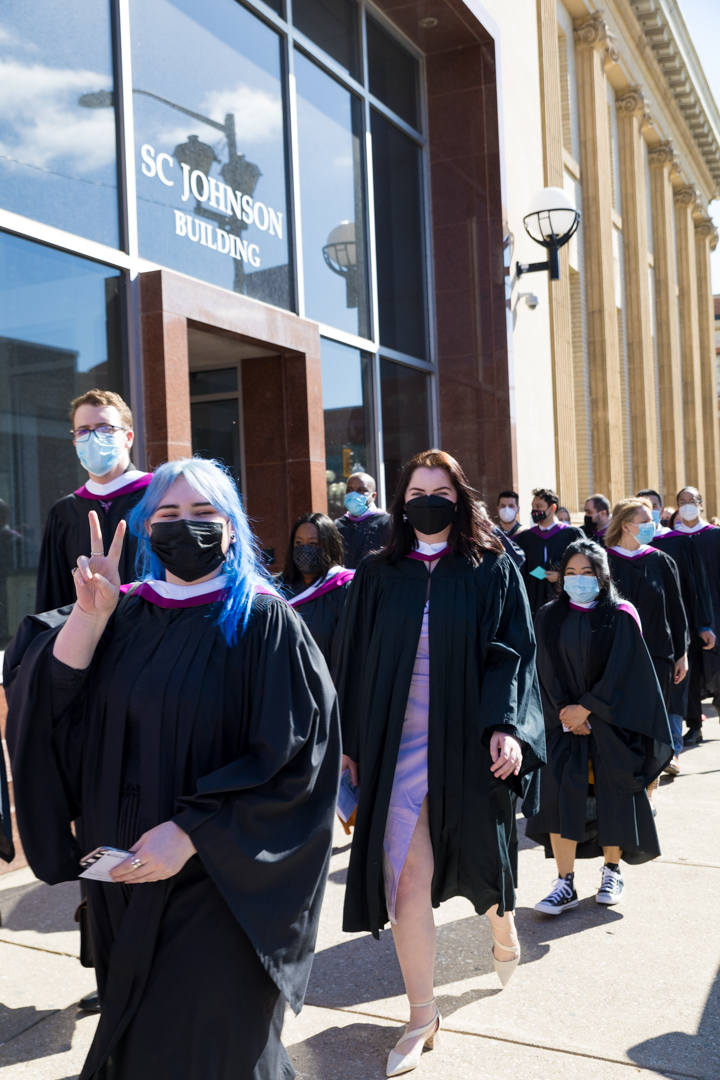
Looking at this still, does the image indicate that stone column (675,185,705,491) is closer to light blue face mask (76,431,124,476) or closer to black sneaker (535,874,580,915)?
black sneaker (535,874,580,915)

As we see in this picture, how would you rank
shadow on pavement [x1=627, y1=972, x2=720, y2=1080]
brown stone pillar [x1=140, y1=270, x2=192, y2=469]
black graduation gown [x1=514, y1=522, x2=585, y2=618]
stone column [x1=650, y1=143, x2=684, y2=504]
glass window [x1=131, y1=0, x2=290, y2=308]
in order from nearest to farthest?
shadow on pavement [x1=627, y1=972, x2=720, y2=1080], brown stone pillar [x1=140, y1=270, x2=192, y2=469], glass window [x1=131, y1=0, x2=290, y2=308], black graduation gown [x1=514, y1=522, x2=585, y2=618], stone column [x1=650, y1=143, x2=684, y2=504]

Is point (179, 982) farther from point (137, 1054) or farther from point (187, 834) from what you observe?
point (187, 834)

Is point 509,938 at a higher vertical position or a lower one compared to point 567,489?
lower

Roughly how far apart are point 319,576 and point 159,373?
6.73 feet

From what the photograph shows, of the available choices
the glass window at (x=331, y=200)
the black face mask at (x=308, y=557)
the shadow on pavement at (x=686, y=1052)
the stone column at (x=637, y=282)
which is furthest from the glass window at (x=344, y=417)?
the stone column at (x=637, y=282)

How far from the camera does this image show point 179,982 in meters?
2.24

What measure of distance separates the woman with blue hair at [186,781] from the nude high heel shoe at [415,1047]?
3.04ft

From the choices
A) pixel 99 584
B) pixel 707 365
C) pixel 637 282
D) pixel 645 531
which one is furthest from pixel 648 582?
pixel 707 365

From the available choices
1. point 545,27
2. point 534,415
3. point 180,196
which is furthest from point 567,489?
point 180,196

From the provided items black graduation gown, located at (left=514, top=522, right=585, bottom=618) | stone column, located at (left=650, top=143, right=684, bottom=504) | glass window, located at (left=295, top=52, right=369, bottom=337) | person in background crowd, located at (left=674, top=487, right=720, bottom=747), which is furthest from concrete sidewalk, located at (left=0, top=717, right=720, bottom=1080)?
stone column, located at (left=650, top=143, right=684, bottom=504)

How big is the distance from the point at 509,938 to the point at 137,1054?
1.94 metres

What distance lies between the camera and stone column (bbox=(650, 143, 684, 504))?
25.1 m

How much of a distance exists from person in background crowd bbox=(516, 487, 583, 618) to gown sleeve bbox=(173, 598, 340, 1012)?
7.66 meters

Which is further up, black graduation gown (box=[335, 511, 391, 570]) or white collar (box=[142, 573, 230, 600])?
black graduation gown (box=[335, 511, 391, 570])
